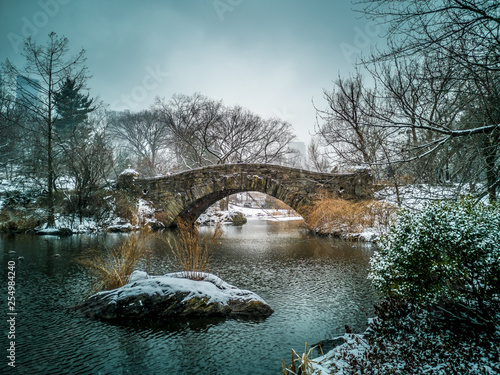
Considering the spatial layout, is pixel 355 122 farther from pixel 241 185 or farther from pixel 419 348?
pixel 241 185

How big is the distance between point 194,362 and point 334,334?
1626 mm

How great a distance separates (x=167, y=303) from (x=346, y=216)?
28.2ft

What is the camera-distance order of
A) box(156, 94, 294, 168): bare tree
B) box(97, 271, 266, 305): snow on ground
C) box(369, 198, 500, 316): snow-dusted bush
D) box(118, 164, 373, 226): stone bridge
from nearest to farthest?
box(369, 198, 500, 316): snow-dusted bush, box(97, 271, 266, 305): snow on ground, box(118, 164, 373, 226): stone bridge, box(156, 94, 294, 168): bare tree

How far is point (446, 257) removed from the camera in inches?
108

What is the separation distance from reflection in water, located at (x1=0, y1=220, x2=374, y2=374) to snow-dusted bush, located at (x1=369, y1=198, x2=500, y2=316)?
108cm

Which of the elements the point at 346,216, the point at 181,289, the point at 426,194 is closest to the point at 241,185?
the point at 346,216

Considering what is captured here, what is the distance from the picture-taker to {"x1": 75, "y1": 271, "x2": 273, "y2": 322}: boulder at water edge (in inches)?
154

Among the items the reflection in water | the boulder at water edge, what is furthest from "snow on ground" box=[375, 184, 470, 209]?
the boulder at water edge

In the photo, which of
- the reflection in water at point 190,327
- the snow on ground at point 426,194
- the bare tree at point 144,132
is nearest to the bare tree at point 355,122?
the snow on ground at point 426,194

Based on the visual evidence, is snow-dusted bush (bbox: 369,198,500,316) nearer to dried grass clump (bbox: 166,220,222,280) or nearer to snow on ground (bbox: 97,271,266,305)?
snow on ground (bbox: 97,271,266,305)

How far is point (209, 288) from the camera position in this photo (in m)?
4.34

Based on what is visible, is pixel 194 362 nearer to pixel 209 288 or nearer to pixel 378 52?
pixel 209 288

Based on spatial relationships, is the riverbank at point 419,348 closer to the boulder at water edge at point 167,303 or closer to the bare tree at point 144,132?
the boulder at water edge at point 167,303

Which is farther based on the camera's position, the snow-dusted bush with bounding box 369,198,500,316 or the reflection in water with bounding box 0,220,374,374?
the reflection in water with bounding box 0,220,374,374
